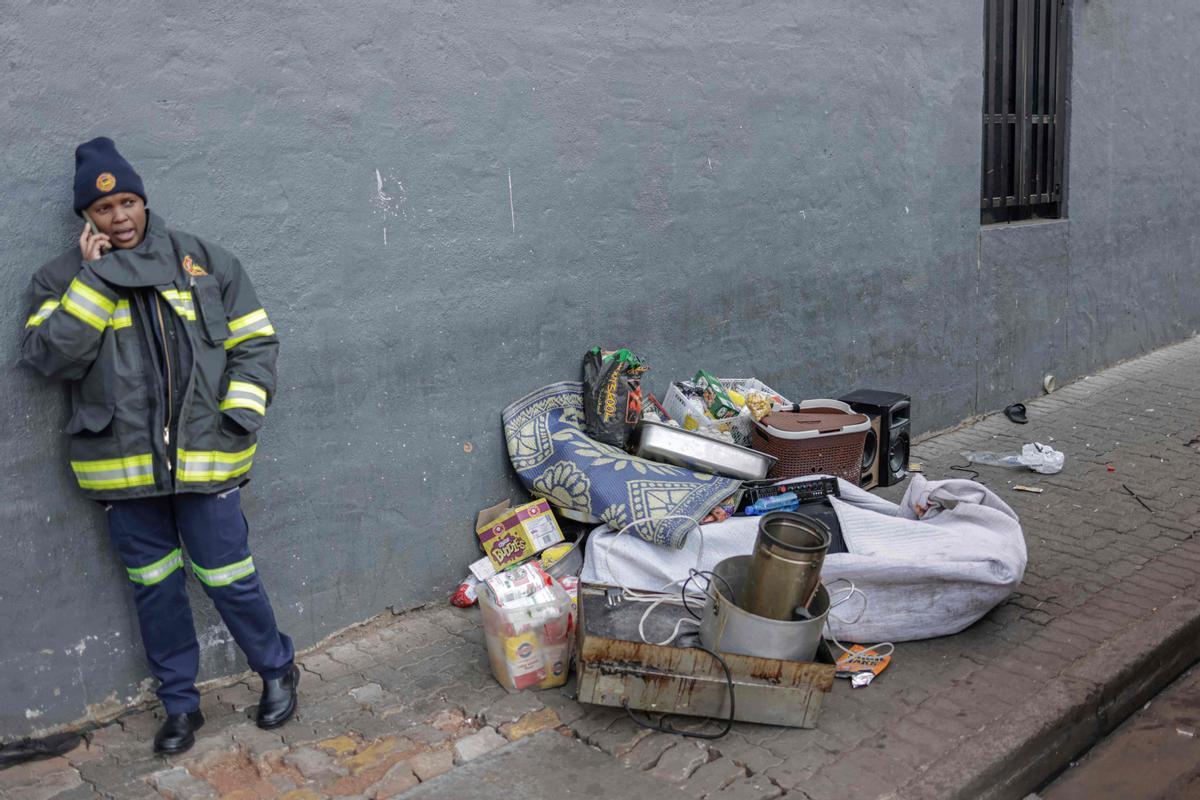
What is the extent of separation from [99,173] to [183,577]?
4.59 feet

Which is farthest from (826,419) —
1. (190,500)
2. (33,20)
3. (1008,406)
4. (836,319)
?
(33,20)

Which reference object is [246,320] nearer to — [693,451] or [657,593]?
[657,593]

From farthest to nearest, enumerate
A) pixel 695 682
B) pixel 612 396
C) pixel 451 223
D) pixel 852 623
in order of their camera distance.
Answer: pixel 612 396 < pixel 451 223 < pixel 852 623 < pixel 695 682

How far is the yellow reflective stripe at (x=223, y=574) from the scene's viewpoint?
12.4 feet

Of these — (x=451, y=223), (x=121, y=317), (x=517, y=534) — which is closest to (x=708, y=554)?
(x=517, y=534)

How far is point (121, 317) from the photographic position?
11.7 feet

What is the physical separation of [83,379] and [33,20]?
1.17m

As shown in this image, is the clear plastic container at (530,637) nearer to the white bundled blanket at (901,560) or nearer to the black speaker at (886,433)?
the white bundled blanket at (901,560)

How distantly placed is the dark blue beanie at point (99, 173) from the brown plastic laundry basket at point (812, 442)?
10.9ft

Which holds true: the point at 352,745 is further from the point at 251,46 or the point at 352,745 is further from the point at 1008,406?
the point at 1008,406

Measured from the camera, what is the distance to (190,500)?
3707 mm

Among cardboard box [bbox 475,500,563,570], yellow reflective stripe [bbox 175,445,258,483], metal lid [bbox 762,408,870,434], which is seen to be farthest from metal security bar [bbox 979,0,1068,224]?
yellow reflective stripe [bbox 175,445,258,483]

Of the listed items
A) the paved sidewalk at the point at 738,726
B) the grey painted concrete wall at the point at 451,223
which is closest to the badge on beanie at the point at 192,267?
the grey painted concrete wall at the point at 451,223

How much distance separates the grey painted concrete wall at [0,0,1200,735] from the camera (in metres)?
3.76
